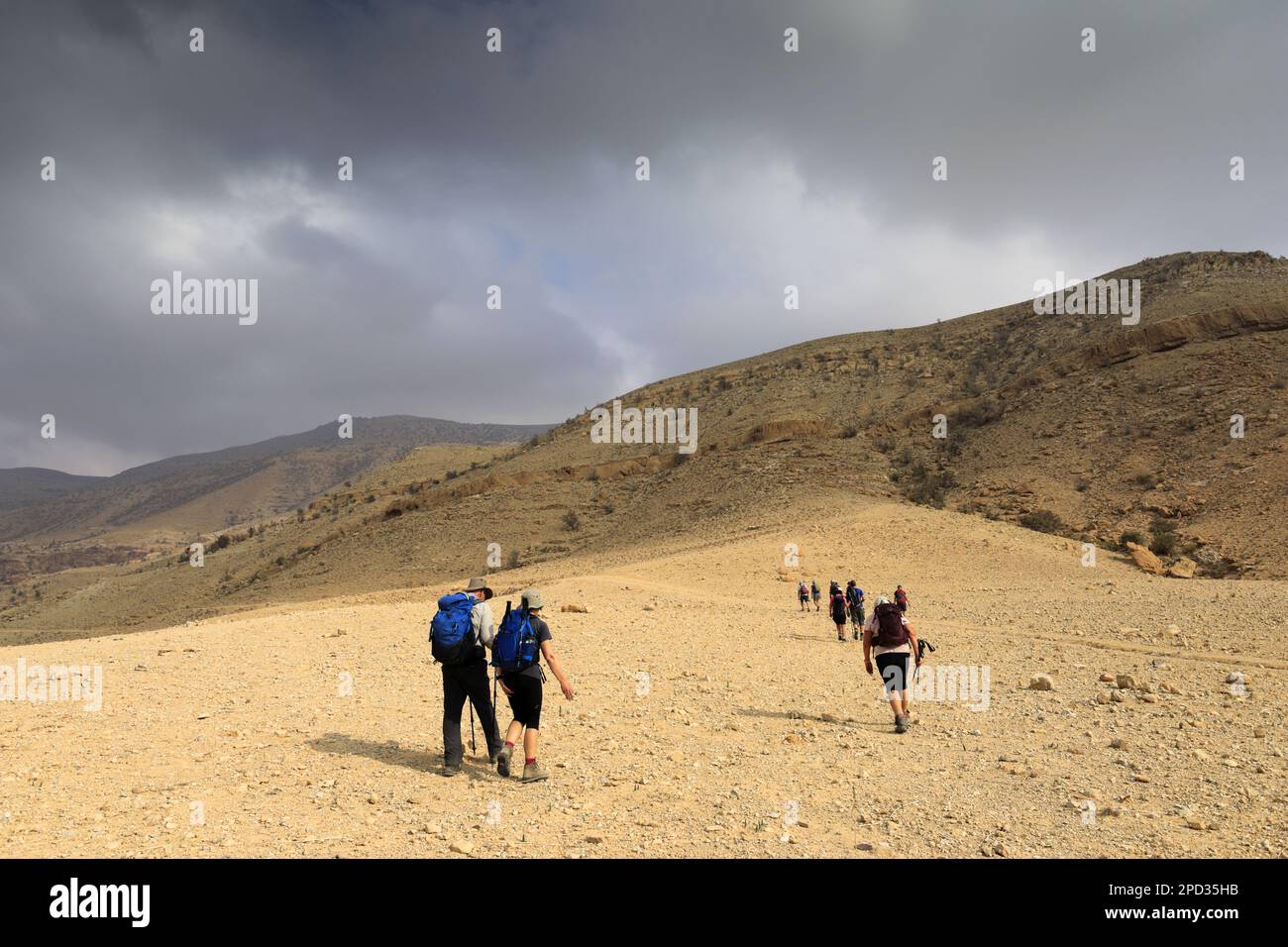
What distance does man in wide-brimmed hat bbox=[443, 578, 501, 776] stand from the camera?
6.91 metres

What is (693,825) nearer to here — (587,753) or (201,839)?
(587,753)

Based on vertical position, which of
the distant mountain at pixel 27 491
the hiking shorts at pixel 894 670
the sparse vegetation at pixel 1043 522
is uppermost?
the distant mountain at pixel 27 491

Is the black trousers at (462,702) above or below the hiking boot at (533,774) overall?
above

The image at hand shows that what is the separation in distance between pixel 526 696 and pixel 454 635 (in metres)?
0.91

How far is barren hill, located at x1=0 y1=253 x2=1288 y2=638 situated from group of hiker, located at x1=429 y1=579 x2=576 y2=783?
24197 mm

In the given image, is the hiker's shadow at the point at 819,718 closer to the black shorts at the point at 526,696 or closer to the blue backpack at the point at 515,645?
the black shorts at the point at 526,696

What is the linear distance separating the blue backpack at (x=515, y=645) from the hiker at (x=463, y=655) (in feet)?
0.55

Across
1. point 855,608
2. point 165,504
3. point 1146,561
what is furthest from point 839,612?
point 165,504

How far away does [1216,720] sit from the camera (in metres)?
8.23

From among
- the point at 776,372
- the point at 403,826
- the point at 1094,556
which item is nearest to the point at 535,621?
the point at 403,826

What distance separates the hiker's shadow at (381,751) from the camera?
22.9ft
